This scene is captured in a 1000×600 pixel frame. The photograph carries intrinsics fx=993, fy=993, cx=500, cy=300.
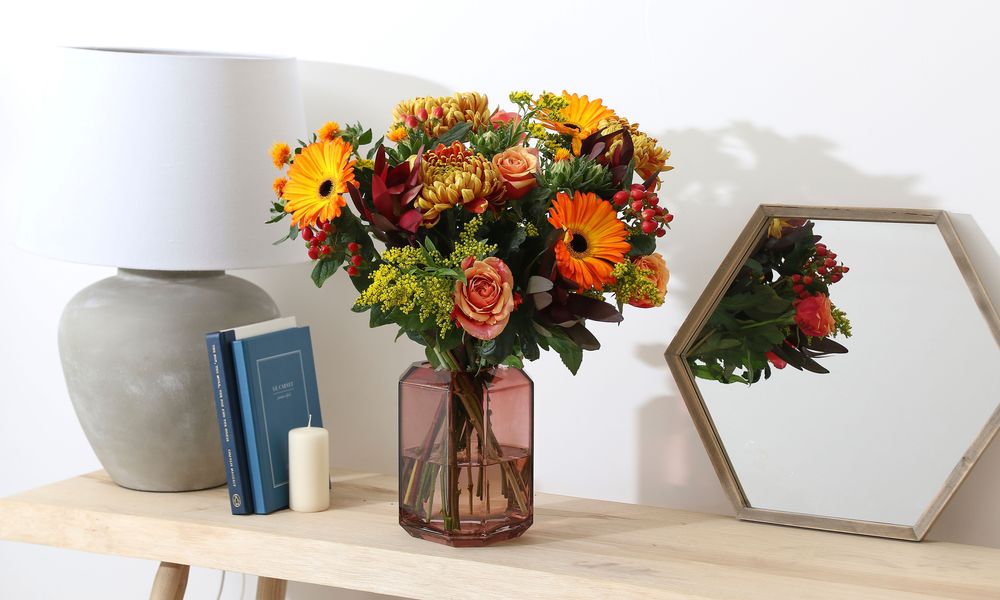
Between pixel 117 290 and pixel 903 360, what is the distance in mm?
956

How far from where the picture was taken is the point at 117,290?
49.0 inches

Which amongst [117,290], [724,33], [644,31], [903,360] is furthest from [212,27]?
[903,360]

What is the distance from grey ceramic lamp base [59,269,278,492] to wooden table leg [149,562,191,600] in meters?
0.10

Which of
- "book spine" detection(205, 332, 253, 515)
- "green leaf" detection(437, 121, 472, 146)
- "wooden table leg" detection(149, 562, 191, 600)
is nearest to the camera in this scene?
"green leaf" detection(437, 121, 472, 146)

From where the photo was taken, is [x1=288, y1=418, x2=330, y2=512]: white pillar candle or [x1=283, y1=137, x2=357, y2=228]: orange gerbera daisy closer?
[x1=283, y1=137, x2=357, y2=228]: orange gerbera daisy

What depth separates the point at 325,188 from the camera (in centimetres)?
99

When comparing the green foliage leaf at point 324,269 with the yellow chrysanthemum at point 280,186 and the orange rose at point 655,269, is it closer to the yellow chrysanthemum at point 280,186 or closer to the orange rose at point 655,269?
the yellow chrysanthemum at point 280,186

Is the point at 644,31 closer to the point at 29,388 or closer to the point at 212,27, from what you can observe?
the point at 212,27

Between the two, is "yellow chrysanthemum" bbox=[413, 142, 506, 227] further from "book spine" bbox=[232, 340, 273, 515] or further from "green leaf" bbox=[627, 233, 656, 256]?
"book spine" bbox=[232, 340, 273, 515]

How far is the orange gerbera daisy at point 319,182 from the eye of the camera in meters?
0.96

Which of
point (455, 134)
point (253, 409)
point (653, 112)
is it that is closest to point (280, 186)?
point (455, 134)

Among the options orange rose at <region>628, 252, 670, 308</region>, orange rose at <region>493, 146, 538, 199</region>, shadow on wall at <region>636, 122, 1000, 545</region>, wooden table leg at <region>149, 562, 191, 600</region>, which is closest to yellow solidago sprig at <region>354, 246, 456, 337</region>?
orange rose at <region>493, 146, 538, 199</region>

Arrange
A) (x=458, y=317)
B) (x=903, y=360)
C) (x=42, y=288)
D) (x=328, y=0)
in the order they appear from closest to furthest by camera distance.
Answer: (x=458, y=317), (x=903, y=360), (x=328, y=0), (x=42, y=288)

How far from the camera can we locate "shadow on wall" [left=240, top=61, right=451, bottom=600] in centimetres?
140
